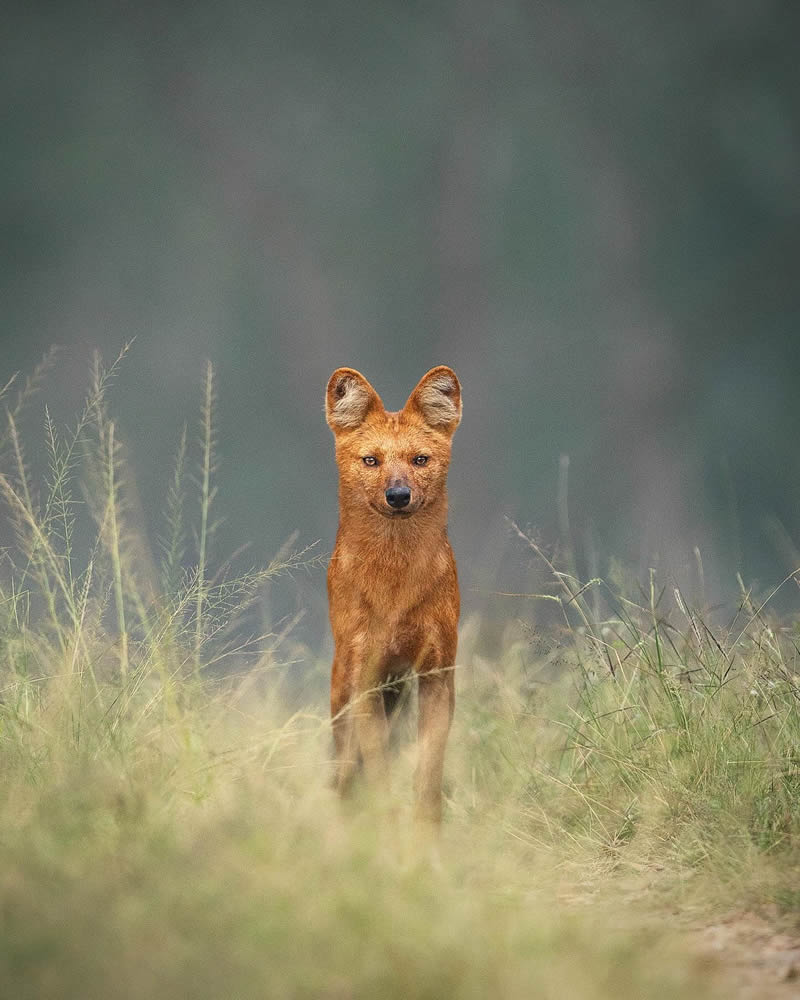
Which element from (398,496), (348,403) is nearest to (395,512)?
(398,496)

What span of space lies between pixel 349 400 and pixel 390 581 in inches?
21.4

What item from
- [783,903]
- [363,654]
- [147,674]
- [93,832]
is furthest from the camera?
[363,654]

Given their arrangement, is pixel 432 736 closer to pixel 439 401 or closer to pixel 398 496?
pixel 398 496

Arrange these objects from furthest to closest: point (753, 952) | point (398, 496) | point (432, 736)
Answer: point (432, 736) → point (398, 496) → point (753, 952)

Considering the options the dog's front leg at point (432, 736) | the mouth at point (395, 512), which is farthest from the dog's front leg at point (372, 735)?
the mouth at point (395, 512)

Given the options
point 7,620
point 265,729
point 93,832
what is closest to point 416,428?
point 265,729

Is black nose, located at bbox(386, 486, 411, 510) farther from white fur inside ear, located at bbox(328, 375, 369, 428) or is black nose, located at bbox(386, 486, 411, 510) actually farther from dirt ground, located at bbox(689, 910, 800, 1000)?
dirt ground, located at bbox(689, 910, 800, 1000)

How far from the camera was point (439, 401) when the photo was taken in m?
3.35

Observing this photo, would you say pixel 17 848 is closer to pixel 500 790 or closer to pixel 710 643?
pixel 500 790

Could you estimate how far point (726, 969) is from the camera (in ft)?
7.00

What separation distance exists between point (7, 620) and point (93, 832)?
3.85 ft

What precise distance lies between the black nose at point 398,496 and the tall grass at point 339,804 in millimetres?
342

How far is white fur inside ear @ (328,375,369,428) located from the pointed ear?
0.13 m

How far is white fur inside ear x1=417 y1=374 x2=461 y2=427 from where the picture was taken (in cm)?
334
